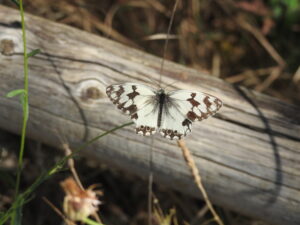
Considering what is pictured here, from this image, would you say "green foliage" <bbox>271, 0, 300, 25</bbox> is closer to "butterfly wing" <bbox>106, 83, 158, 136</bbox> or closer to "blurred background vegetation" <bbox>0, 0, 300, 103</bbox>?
"blurred background vegetation" <bbox>0, 0, 300, 103</bbox>

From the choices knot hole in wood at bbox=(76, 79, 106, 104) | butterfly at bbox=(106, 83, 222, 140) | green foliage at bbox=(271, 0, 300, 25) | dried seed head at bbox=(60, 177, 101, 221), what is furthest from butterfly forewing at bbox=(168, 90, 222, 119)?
green foliage at bbox=(271, 0, 300, 25)

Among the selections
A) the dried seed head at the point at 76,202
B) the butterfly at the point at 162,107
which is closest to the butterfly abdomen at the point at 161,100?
the butterfly at the point at 162,107

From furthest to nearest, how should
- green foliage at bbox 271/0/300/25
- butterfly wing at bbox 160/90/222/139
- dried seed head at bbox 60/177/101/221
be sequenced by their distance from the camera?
1. green foliage at bbox 271/0/300/25
2. butterfly wing at bbox 160/90/222/139
3. dried seed head at bbox 60/177/101/221

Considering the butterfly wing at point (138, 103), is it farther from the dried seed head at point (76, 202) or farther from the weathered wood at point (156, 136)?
the dried seed head at point (76, 202)

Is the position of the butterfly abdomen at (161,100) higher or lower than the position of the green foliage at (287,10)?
lower

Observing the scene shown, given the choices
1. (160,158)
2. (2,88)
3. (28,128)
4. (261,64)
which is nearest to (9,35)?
(2,88)

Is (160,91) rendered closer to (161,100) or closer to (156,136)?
(161,100)

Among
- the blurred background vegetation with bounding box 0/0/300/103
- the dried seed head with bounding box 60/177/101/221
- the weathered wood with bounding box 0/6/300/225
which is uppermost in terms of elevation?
the blurred background vegetation with bounding box 0/0/300/103
